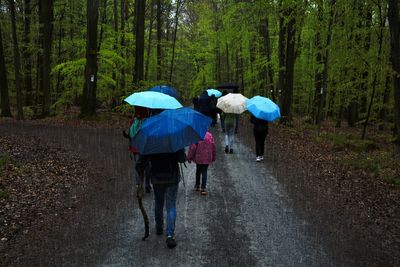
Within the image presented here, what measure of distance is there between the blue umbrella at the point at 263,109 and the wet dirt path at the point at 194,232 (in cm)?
203

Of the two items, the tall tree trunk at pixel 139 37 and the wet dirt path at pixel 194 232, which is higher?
the tall tree trunk at pixel 139 37

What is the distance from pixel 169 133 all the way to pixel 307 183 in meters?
6.56

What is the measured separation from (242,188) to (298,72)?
86.0ft

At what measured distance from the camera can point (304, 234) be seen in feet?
24.3

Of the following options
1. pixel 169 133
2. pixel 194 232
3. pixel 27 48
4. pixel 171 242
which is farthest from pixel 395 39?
pixel 27 48

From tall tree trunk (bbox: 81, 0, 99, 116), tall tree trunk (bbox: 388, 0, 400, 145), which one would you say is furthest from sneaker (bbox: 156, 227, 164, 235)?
tall tree trunk (bbox: 81, 0, 99, 116)

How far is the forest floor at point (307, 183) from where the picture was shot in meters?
8.05

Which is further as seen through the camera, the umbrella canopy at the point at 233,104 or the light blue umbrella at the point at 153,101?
the umbrella canopy at the point at 233,104

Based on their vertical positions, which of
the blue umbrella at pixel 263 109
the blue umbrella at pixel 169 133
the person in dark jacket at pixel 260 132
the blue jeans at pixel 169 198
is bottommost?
the blue jeans at pixel 169 198

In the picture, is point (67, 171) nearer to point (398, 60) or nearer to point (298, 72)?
point (398, 60)

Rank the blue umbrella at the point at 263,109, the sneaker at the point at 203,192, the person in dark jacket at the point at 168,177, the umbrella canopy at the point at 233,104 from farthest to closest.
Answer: the umbrella canopy at the point at 233,104
the blue umbrella at the point at 263,109
the sneaker at the point at 203,192
the person in dark jacket at the point at 168,177

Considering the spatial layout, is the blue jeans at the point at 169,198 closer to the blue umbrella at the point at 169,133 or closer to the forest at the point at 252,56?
the blue umbrella at the point at 169,133

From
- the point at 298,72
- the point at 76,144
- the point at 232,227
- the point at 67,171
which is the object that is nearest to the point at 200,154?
the point at 232,227

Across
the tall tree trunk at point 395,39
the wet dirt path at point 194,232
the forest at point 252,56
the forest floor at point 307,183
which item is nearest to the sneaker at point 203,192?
the wet dirt path at point 194,232
